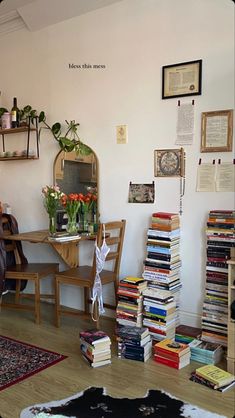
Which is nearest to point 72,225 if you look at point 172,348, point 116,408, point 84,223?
point 84,223

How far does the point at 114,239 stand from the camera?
9.55ft

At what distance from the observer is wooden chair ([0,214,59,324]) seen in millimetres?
3127

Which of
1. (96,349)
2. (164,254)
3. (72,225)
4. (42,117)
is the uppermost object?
(42,117)

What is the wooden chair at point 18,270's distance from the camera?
3127 mm

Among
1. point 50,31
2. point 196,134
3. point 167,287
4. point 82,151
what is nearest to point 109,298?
point 167,287

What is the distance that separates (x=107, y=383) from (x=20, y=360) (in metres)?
0.63

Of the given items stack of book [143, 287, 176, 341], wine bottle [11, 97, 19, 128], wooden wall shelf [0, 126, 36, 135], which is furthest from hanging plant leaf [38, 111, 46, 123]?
stack of book [143, 287, 176, 341]

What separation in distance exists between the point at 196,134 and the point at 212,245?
776mm

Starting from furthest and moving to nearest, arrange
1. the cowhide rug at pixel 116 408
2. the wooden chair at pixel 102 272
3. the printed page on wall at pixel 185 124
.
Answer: the wooden chair at pixel 102 272 < the printed page on wall at pixel 185 124 < the cowhide rug at pixel 116 408

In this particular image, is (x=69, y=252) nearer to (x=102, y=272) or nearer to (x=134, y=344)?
(x=102, y=272)

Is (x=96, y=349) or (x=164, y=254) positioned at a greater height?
(x=164, y=254)

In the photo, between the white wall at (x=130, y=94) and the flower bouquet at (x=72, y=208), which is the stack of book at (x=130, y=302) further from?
the flower bouquet at (x=72, y=208)

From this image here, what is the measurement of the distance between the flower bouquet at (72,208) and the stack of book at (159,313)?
84cm

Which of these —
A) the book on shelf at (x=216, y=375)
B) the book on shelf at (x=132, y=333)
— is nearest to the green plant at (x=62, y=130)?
the book on shelf at (x=132, y=333)
